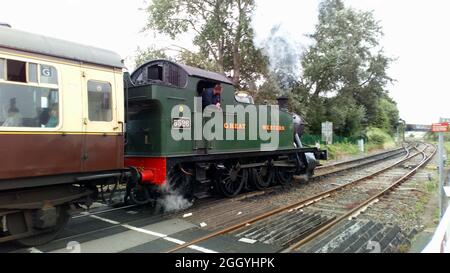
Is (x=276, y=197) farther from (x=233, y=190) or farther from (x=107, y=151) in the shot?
(x=107, y=151)

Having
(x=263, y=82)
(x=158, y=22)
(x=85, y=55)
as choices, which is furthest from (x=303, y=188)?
(x=158, y=22)

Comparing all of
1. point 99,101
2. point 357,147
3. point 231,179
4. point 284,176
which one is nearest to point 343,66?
point 357,147

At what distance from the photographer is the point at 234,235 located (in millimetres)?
6711

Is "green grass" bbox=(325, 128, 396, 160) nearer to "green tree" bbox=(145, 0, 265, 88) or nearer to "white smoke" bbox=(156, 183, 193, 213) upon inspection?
"green tree" bbox=(145, 0, 265, 88)

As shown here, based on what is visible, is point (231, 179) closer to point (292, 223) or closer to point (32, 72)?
point (292, 223)

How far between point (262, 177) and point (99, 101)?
6453 millimetres

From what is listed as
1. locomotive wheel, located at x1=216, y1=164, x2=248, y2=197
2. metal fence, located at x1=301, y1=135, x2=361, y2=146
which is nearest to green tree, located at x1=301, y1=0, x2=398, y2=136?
metal fence, located at x1=301, y1=135, x2=361, y2=146

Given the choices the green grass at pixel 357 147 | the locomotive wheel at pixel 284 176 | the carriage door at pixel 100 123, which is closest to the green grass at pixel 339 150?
the green grass at pixel 357 147

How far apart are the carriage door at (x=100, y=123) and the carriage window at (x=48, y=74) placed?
1.71 ft

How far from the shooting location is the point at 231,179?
10.0 metres

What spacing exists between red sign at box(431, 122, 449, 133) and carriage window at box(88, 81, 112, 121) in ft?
20.2

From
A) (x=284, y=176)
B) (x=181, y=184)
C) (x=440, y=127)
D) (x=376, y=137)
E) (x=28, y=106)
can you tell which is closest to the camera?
(x=28, y=106)

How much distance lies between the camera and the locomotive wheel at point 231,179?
32.2ft

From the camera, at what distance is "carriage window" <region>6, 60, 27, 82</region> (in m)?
5.23
